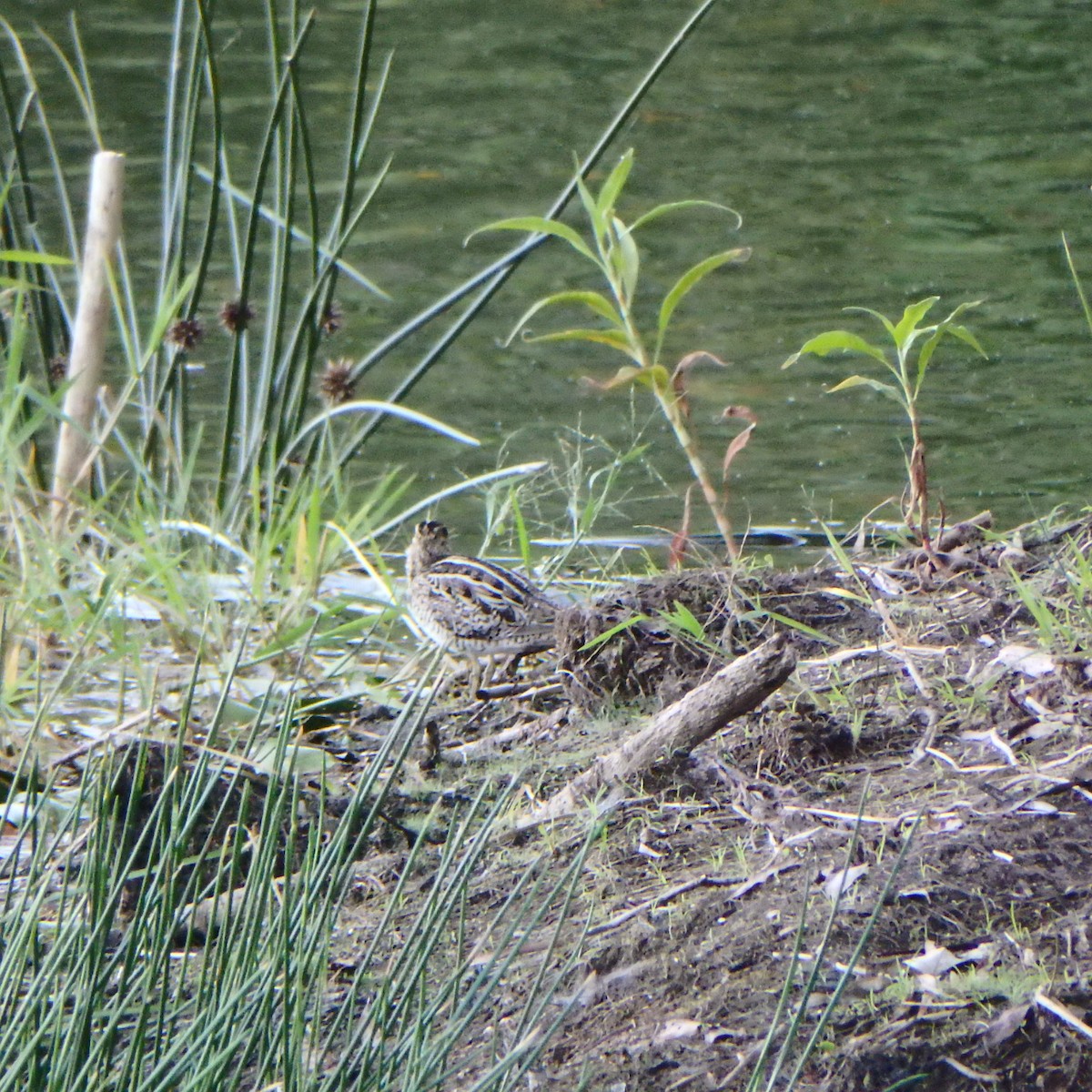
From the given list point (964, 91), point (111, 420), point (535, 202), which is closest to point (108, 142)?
point (535, 202)

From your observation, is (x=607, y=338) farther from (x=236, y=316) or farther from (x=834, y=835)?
(x=834, y=835)

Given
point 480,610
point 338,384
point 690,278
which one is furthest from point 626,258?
point 338,384

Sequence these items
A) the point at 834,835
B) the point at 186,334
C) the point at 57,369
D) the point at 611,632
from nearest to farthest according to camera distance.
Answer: the point at 834,835, the point at 611,632, the point at 186,334, the point at 57,369

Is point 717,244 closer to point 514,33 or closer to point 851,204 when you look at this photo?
point 851,204

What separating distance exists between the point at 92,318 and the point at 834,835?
2.57m

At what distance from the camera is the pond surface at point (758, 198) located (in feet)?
18.2

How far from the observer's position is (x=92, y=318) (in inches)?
170

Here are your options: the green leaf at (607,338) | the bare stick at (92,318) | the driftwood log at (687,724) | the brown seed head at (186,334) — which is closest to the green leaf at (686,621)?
the driftwood log at (687,724)

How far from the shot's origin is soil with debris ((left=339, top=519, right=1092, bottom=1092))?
2057 mm

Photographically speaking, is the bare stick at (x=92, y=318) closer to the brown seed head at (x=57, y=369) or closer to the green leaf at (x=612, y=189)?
the brown seed head at (x=57, y=369)

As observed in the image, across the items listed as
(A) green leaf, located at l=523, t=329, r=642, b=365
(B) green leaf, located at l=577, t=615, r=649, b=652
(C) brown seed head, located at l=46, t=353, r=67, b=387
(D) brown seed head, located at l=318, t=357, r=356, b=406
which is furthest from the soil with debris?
(C) brown seed head, located at l=46, t=353, r=67, b=387

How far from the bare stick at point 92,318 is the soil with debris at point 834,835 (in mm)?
1421

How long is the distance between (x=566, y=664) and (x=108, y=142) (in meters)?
6.46

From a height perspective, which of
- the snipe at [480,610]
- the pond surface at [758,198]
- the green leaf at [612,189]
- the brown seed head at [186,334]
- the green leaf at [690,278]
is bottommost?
the pond surface at [758,198]
